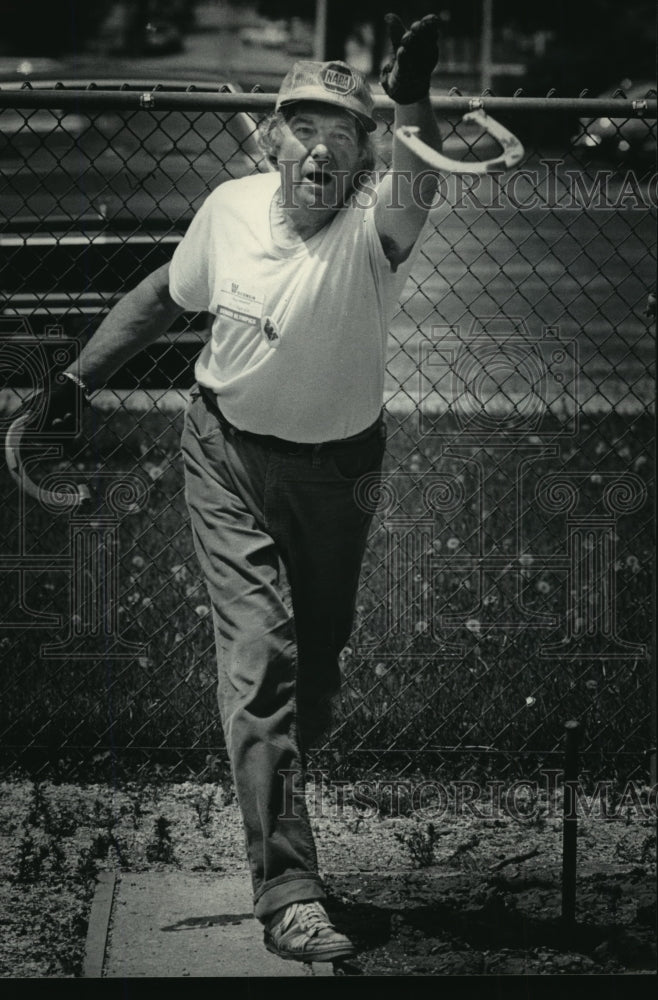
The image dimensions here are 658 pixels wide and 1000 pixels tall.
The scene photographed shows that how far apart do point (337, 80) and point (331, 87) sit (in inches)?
0.9

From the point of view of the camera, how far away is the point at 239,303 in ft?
9.50

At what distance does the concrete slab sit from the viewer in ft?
9.83

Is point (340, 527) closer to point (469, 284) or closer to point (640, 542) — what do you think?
point (640, 542)

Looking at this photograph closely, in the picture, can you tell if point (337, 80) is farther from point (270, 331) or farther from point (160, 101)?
point (160, 101)

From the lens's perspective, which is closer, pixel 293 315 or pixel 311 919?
pixel 311 919

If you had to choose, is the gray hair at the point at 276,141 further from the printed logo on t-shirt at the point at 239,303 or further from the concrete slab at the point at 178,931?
the concrete slab at the point at 178,931

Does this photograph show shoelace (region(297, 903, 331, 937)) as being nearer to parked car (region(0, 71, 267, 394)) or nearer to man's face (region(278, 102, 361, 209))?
man's face (region(278, 102, 361, 209))

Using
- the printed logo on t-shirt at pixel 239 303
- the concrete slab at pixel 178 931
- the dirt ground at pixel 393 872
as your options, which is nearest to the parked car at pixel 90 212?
the printed logo on t-shirt at pixel 239 303

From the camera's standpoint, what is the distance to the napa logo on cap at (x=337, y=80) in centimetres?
287

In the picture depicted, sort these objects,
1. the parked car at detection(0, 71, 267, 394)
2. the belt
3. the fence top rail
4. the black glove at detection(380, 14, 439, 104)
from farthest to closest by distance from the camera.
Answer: the parked car at detection(0, 71, 267, 394) → the fence top rail → the belt → the black glove at detection(380, 14, 439, 104)
